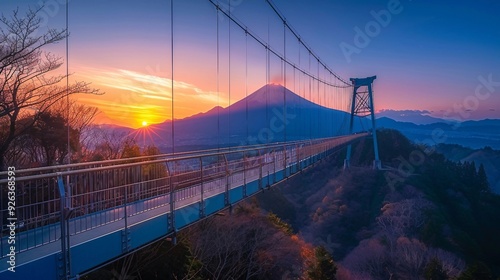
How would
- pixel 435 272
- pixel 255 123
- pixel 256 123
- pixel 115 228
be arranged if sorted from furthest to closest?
pixel 256 123 → pixel 255 123 → pixel 435 272 → pixel 115 228

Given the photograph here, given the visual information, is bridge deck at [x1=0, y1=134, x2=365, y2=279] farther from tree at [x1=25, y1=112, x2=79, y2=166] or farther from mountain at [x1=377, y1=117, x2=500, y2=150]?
mountain at [x1=377, y1=117, x2=500, y2=150]

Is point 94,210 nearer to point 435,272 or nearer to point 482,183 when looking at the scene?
point 435,272

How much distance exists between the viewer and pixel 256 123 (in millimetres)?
43062

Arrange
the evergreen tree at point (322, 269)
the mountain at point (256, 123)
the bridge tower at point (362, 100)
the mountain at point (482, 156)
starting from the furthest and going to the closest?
the mountain at point (482, 156) < the bridge tower at point (362, 100) < the mountain at point (256, 123) < the evergreen tree at point (322, 269)

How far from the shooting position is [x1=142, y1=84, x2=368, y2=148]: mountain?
18344 millimetres

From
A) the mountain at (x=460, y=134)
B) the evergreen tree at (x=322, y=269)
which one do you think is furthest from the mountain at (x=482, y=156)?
the evergreen tree at (x=322, y=269)

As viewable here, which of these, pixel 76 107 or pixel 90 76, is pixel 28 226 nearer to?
pixel 90 76

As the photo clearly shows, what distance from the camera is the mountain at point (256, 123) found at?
60.2ft

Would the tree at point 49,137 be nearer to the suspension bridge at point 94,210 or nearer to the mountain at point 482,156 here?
the suspension bridge at point 94,210

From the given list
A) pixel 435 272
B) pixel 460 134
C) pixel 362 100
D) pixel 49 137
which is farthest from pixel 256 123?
pixel 460 134

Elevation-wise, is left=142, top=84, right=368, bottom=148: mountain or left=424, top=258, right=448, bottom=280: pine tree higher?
left=142, top=84, right=368, bottom=148: mountain

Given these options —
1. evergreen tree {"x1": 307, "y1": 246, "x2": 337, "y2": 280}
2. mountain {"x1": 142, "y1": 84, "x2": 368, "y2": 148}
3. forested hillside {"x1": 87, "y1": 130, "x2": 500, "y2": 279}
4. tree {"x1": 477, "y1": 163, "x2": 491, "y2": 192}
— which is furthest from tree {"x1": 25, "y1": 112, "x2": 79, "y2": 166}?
tree {"x1": 477, "y1": 163, "x2": 491, "y2": 192}

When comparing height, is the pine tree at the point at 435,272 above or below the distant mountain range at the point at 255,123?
below

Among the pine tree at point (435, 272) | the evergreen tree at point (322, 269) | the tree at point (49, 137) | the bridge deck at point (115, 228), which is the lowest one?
the pine tree at point (435, 272)
